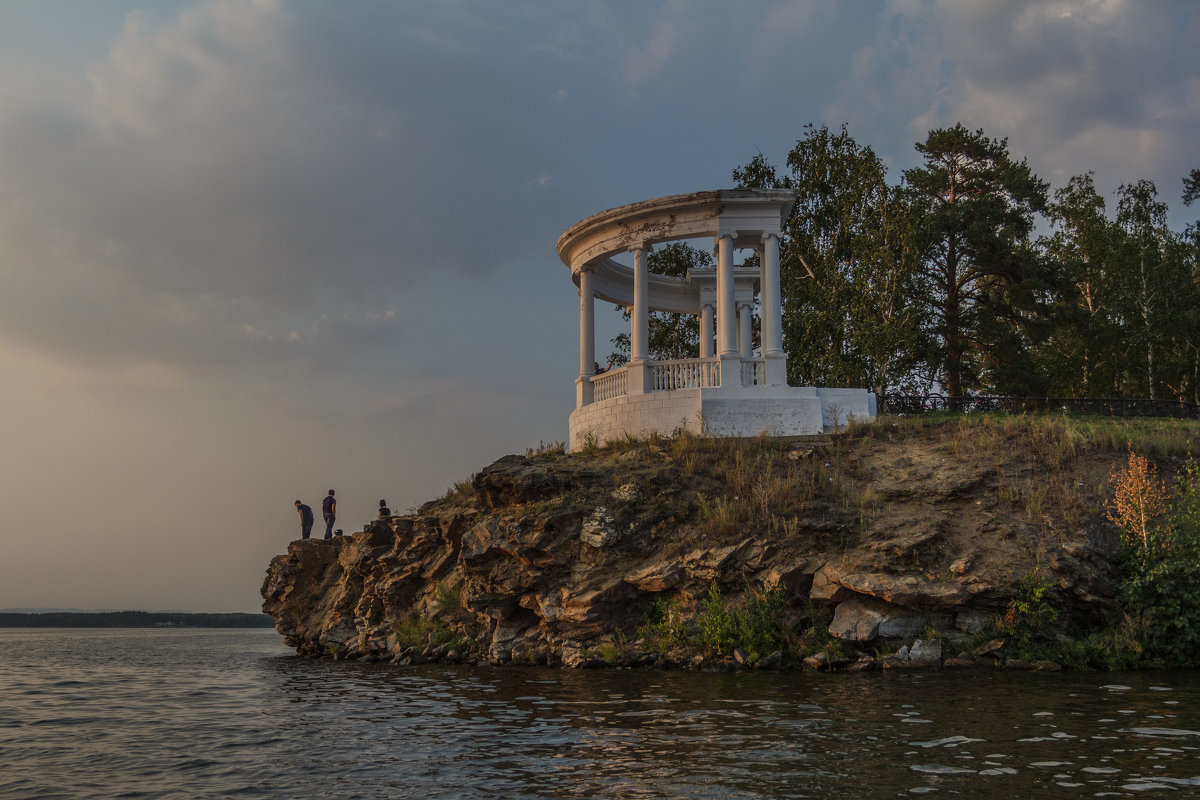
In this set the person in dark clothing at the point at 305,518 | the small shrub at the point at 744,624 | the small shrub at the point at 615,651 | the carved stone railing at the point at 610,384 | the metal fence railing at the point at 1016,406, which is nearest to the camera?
the small shrub at the point at 744,624

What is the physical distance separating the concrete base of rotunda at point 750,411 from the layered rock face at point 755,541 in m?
1.41

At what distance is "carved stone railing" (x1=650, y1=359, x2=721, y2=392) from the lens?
2419 cm

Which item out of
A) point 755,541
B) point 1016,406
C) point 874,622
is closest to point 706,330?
point 1016,406

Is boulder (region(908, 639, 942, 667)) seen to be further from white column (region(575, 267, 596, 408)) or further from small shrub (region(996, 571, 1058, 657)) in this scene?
white column (region(575, 267, 596, 408))

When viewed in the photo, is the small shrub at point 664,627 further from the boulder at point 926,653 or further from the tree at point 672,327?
the tree at point 672,327

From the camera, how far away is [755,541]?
58.8 feet

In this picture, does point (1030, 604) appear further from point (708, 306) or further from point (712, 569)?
point (708, 306)

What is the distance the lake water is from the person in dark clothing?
49.6ft

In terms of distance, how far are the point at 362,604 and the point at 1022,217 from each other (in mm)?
30716

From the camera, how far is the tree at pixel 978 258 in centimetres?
3597

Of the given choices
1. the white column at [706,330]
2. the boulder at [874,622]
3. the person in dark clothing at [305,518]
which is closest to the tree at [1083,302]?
the white column at [706,330]

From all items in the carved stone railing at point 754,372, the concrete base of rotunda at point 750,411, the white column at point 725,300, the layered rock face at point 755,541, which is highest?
the white column at point 725,300

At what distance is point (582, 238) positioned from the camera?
27297 mm

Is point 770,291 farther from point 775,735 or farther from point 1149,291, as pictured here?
point 1149,291
